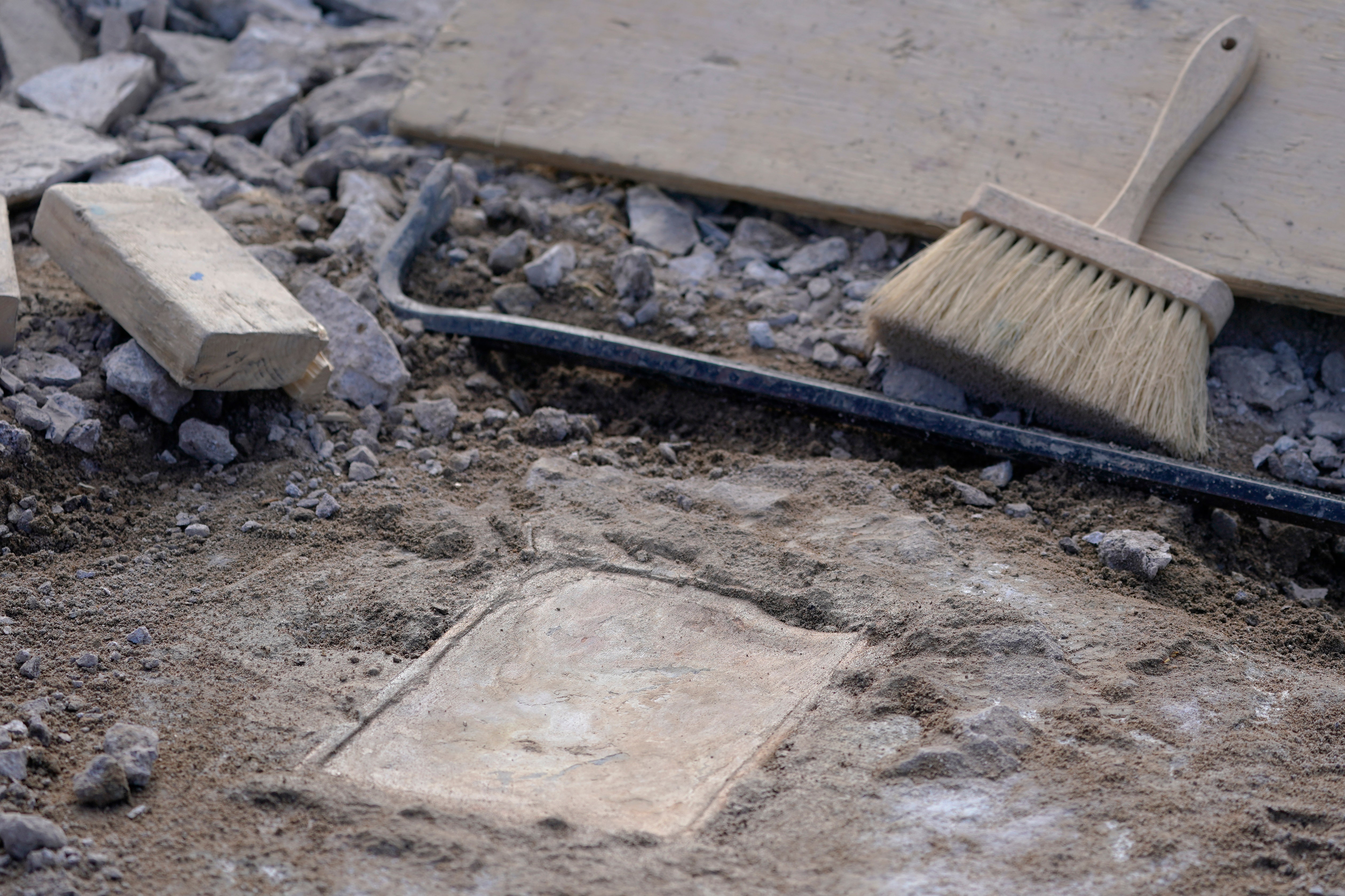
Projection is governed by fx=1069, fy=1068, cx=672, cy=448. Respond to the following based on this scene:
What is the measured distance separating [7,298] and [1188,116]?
2899 mm

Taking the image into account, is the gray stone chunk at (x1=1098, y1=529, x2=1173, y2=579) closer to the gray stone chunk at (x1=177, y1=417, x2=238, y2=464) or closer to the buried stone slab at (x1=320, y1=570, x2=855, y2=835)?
the buried stone slab at (x1=320, y1=570, x2=855, y2=835)

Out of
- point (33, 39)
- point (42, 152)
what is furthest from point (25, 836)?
point (33, 39)

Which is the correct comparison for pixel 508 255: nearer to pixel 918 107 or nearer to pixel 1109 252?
pixel 918 107

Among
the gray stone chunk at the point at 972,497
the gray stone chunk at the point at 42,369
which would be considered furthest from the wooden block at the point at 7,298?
the gray stone chunk at the point at 972,497

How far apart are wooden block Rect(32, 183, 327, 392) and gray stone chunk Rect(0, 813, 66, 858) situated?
101 centimetres

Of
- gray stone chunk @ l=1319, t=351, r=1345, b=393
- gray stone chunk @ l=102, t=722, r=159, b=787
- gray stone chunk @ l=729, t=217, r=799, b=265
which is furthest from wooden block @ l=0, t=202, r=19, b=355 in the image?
gray stone chunk @ l=1319, t=351, r=1345, b=393

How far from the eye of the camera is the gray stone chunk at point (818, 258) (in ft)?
10.3

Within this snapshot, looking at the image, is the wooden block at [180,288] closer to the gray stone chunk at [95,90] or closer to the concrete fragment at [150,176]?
the concrete fragment at [150,176]

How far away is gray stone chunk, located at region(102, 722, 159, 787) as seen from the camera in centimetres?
159

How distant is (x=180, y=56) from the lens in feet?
12.6

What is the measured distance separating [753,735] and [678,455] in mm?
964

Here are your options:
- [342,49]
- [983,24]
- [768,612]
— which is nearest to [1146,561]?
[768,612]

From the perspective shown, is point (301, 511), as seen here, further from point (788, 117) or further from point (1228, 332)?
point (1228, 332)

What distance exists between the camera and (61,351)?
2.42 m
